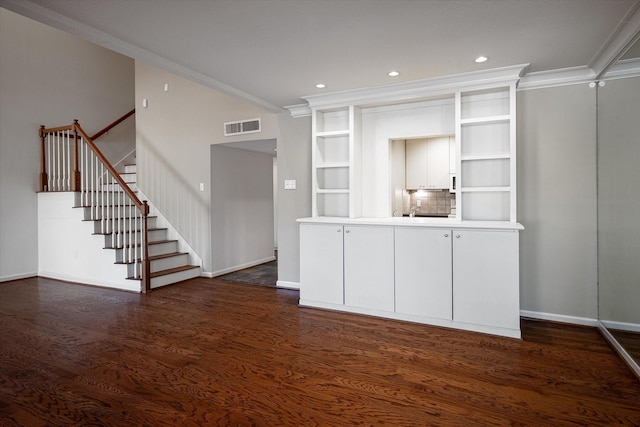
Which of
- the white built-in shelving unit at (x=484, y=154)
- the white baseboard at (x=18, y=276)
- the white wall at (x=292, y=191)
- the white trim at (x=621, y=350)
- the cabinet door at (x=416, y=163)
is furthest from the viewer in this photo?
the cabinet door at (x=416, y=163)

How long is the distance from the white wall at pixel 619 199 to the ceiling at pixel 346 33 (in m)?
0.39

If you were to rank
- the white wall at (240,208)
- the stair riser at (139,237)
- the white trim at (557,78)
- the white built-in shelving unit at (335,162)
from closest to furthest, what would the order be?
the white trim at (557,78), the white built-in shelving unit at (335,162), the stair riser at (139,237), the white wall at (240,208)

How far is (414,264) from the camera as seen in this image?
3.42m

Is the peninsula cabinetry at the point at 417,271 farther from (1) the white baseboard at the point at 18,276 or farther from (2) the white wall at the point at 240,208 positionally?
(1) the white baseboard at the point at 18,276

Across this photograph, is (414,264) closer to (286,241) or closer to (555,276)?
(555,276)

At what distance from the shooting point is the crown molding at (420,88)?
10.9 feet

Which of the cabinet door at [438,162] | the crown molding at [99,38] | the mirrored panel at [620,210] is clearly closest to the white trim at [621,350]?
the mirrored panel at [620,210]

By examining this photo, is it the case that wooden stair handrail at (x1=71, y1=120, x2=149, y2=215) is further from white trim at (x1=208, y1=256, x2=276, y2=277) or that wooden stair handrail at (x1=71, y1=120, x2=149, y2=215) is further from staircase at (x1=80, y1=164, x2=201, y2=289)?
white trim at (x1=208, y1=256, x2=276, y2=277)

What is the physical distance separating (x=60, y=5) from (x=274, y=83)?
1878 mm

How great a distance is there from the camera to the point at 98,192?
5.31m

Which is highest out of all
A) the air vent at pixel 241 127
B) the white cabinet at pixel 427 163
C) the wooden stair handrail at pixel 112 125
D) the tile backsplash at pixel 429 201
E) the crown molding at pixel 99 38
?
the wooden stair handrail at pixel 112 125

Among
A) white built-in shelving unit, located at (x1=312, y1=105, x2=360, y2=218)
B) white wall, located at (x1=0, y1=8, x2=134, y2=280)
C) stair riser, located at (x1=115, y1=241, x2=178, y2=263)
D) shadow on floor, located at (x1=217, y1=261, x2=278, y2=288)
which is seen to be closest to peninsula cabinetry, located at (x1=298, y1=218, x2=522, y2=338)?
white built-in shelving unit, located at (x1=312, y1=105, x2=360, y2=218)

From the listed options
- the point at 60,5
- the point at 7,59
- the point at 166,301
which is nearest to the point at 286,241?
the point at 166,301

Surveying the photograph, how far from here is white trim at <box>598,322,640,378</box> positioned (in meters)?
2.38
